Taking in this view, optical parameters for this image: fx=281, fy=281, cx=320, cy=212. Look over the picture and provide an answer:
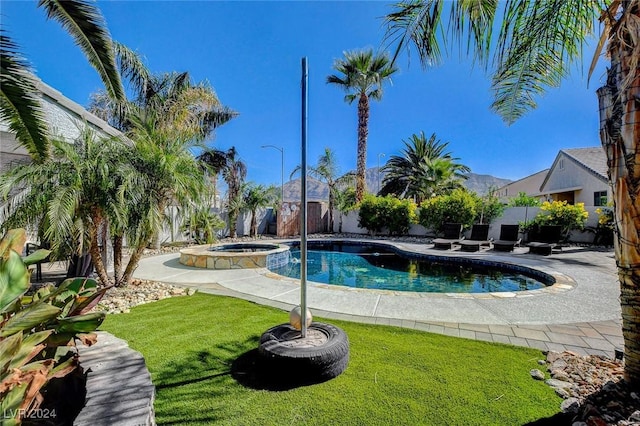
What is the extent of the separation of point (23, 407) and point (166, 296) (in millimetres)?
4847

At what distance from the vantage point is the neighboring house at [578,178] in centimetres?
1967

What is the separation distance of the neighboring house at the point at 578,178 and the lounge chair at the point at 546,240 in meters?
9.16

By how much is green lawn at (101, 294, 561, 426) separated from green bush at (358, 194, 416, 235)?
15669mm

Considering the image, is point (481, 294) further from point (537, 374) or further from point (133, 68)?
point (133, 68)

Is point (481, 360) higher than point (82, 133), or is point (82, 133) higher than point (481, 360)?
point (82, 133)

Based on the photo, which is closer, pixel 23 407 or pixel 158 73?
pixel 23 407

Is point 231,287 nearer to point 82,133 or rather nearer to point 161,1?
point 82,133

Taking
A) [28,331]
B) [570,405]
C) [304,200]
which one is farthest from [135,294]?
[570,405]

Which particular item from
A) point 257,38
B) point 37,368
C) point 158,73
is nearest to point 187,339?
point 37,368

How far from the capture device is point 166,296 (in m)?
5.95

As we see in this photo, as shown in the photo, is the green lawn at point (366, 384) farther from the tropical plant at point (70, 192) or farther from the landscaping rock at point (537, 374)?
the tropical plant at point (70, 192)

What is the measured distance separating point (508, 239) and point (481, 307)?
10032 mm

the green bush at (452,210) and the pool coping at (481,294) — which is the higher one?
the green bush at (452,210)

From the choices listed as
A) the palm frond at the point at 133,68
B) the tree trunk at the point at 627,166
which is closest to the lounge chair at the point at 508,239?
the tree trunk at the point at 627,166
